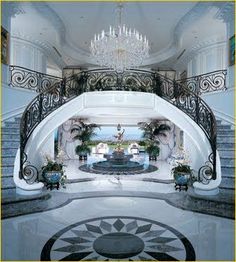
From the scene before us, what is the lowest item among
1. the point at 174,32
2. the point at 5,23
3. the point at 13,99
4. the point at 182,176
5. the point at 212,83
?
the point at 182,176

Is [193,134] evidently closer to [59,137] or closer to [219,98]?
[219,98]

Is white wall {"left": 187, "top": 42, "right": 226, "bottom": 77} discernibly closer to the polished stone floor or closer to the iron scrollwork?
the iron scrollwork

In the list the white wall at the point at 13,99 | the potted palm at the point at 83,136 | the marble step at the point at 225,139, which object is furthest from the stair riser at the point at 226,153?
the potted palm at the point at 83,136

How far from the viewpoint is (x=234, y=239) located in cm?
369

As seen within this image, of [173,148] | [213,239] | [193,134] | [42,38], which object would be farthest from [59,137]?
[213,239]

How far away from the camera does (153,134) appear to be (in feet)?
43.0

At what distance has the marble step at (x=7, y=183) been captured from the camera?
5321mm

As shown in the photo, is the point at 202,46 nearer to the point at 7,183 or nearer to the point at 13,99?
the point at 13,99

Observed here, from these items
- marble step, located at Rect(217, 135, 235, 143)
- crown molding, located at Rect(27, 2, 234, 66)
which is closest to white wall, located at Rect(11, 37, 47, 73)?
crown molding, located at Rect(27, 2, 234, 66)

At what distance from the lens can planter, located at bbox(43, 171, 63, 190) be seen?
6.68 metres

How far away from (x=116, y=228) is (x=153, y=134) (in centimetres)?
932

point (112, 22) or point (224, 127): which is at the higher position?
point (112, 22)

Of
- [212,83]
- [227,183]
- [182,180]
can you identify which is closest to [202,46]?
[212,83]

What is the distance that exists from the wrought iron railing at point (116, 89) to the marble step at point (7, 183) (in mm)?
288
